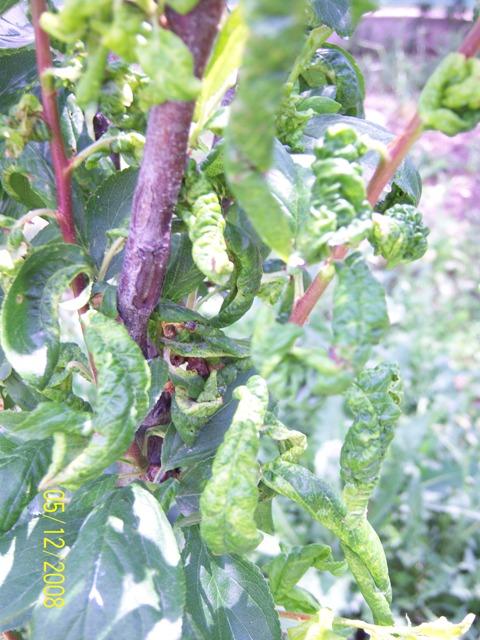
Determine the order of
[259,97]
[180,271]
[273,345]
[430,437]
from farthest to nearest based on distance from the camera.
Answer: [430,437] → [180,271] → [273,345] → [259,97]

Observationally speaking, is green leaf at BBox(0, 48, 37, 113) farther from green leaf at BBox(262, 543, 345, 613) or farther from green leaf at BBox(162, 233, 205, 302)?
green leaf at BBox(262, 543, 345, 613)

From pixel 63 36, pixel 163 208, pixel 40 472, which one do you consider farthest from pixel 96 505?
pixel 63 36

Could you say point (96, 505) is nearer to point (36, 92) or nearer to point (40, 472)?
point (40, 472)

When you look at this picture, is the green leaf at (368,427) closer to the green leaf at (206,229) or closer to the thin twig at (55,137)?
the green leaf at (206,229)

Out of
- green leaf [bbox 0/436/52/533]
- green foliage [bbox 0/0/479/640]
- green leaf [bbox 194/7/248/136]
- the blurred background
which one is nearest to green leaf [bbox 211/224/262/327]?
green foliage [bbox 0/0/479/640]

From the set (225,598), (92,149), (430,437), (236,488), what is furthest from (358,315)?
(430,437)

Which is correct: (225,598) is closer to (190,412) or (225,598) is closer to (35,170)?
(190,412)

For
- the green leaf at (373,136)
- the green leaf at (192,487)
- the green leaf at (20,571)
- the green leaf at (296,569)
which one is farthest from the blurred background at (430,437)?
the green leaf at (373,136)
